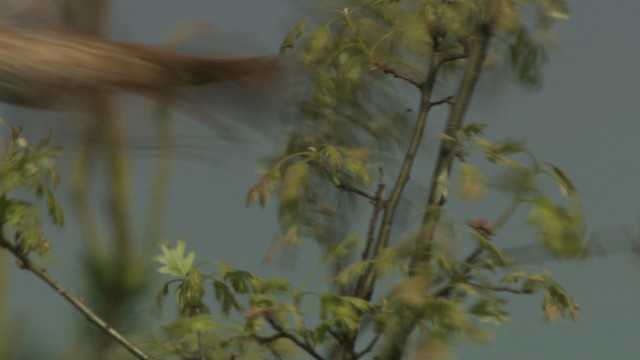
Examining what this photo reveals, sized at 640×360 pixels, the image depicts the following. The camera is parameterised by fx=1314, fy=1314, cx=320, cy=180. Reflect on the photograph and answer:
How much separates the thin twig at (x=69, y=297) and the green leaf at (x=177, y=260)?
0.31 ft

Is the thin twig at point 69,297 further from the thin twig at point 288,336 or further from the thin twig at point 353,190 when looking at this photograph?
the thin twig at point 353,190

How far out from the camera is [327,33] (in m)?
1.68

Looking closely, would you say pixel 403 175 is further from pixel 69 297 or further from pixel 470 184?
pixel 69 297

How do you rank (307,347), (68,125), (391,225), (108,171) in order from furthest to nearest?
(108,171), (68,125), (391,225), (307,347)

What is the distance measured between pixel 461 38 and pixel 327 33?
17 centimetres

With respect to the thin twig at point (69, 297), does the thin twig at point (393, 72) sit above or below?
above

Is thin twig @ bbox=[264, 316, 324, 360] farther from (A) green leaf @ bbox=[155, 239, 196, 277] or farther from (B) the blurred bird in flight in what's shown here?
(B) the blurred bird in flight

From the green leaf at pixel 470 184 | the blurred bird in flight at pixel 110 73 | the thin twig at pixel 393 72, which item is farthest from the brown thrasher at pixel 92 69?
the green leaf at pixel 470 184

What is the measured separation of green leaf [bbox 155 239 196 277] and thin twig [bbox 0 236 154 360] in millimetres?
96

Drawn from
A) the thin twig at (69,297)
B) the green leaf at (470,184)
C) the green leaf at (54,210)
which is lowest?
the thin twig at (69,297)

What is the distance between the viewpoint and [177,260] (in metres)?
1.50

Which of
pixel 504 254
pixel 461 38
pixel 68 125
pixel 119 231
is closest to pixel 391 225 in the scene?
pixel 504 254

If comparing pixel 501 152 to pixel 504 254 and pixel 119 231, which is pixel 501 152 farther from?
pixel 119 231

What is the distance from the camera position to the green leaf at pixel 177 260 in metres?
1.50
